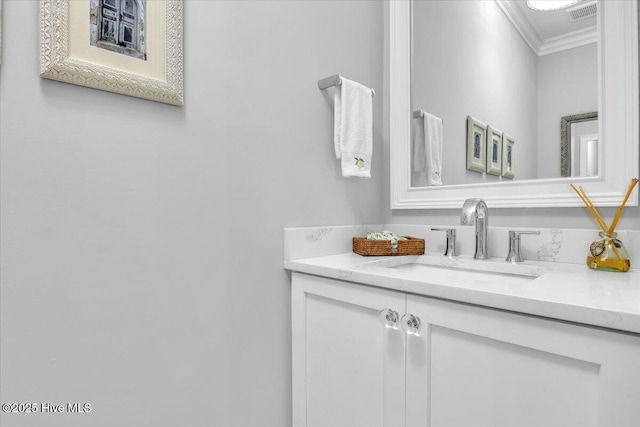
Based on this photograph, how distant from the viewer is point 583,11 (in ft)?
3.53

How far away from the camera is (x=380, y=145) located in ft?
5.00

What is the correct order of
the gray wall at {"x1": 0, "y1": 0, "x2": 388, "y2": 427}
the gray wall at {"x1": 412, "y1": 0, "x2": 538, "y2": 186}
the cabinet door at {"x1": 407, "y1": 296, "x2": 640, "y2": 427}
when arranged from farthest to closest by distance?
the gray wall at {"x1": 412, "y1": 0, "x2": 538, "y2": 186}, the gray wall at {"x1": 0, "y1": 0, "x2": 388, "y2": 427}, the cabinet door at {"x1": 407, "y1": 296, "x2": 640, "y2": 427}

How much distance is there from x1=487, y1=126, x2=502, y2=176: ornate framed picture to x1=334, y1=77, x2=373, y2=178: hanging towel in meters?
0.43

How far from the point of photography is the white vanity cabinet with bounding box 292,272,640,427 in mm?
593

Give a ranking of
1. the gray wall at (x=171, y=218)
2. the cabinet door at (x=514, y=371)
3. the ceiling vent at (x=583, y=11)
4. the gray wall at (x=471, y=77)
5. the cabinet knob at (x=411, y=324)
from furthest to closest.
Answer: the gray wall at (x=471, y=77), the ceiling vent at (x=583, y=11), the cabinet knob at (x=411, y=324), the gray wall at (x=171, y=218), the cabinet door at (x=514, y=371)

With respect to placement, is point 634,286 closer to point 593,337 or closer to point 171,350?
point 593,337

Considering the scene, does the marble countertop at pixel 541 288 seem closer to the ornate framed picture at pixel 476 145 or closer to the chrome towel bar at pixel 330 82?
the ornate framed picture at pixel 476 145

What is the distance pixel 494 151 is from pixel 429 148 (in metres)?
0.25

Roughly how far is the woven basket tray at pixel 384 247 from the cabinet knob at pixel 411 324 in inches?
16.1

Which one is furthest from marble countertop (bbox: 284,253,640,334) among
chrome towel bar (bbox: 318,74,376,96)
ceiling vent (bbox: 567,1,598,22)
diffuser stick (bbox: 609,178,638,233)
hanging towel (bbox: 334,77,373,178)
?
ceiling vent (bbox: 567,1,598,22)

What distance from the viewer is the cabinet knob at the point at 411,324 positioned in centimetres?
81

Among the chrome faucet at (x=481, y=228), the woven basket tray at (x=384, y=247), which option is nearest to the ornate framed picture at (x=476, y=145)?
the chrome faucet at (x=481, y=228)

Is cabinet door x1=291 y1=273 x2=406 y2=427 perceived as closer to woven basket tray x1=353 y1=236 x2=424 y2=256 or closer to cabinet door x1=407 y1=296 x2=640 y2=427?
cabinet door x1=407 y1=296 x2=640 y2=427

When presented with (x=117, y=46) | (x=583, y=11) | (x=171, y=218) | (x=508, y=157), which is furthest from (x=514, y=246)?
(x=117, y=46)
